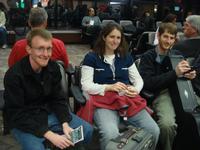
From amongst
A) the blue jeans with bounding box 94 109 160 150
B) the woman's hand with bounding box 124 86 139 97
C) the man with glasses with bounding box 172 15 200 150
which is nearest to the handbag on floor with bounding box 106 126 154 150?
the blue jeans with bounding box 94 109 160 150

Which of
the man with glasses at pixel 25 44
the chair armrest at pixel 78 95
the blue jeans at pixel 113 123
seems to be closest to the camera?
the blue jeans at pixel 113 123

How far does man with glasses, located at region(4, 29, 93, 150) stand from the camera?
238 cm

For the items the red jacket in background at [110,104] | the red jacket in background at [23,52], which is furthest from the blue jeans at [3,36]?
the red jacket in background at [110,104]

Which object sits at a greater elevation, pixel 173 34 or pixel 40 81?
pixel 173 34

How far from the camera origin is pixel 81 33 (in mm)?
10547

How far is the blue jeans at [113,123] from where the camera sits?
267 cm

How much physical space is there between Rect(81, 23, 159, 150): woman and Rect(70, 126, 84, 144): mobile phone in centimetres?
35

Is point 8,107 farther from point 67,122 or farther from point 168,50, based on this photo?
point 168,50

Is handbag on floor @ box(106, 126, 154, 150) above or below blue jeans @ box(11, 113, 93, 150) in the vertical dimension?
below

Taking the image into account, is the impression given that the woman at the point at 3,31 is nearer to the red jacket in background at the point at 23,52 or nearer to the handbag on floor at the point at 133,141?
the red jacket in background at the point at 23,52

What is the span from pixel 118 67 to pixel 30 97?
913mm

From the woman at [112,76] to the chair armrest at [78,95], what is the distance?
0.07 metres

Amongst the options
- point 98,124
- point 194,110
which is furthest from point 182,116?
point 98,124

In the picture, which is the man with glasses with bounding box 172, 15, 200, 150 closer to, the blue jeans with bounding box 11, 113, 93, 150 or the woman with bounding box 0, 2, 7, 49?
the blue jeans with bounding box 11, 113, 93, 150
